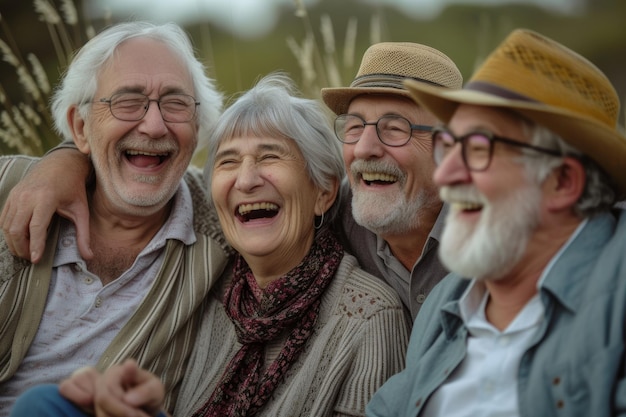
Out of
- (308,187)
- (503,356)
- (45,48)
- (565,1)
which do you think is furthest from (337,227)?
(565,1)

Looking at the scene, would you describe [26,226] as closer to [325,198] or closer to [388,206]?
[325,198]

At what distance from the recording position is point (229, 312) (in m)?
3.66

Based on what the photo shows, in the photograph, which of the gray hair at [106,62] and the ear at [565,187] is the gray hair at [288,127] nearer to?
the gray hair at [106,62]

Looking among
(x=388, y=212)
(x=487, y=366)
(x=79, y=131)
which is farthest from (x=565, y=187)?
(x=79, y=131)

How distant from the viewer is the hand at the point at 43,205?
11.9ft

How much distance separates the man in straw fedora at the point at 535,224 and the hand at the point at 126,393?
2.84ft

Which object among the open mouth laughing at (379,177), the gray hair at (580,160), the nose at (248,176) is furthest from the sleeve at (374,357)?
the gray hair at (580,160)

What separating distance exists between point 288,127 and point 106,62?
3.03 feet

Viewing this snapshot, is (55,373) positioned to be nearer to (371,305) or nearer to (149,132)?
(149,132)

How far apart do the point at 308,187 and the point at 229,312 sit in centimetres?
61

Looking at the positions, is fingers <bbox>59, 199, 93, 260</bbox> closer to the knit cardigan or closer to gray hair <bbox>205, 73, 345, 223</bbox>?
gray hair <bbox>205, 73, 345, 223</bbox>

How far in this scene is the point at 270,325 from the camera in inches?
136

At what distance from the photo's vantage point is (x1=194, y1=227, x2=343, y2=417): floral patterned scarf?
3436mm

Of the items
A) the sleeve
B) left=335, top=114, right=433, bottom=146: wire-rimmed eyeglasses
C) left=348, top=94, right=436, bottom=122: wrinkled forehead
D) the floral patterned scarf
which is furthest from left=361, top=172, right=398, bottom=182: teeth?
the sleeve
